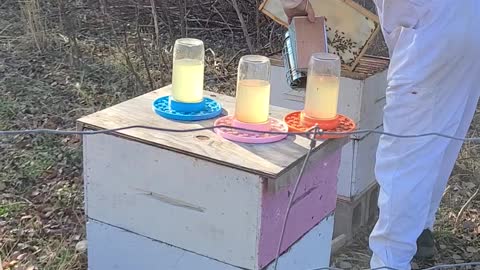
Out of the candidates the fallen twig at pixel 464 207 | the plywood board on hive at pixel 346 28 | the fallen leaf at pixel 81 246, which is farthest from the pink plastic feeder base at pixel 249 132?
the fallen twig at pixel 464 207

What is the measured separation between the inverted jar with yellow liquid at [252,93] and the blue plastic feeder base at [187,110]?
0.13m

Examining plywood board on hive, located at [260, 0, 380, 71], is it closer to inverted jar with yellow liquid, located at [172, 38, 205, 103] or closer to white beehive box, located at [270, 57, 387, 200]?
white beehive box, located at [270, 57, 387, 200]

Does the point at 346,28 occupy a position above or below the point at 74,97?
above

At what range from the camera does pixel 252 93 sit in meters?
2.21

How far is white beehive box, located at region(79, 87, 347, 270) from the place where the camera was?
2.09m

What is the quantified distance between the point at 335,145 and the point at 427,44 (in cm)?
49

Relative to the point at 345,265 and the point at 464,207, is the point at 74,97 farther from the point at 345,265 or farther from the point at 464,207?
the point at 464,207

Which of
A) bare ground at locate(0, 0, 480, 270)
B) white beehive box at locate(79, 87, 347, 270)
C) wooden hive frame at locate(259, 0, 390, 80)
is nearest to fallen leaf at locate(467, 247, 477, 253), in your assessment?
bare ground at locate(0, 0, 480, 270)

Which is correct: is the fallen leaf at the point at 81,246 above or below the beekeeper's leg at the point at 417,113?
below

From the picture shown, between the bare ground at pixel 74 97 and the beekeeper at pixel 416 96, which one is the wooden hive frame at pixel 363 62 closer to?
the beekeeper at pixel 416 96

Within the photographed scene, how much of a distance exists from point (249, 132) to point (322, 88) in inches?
10.2

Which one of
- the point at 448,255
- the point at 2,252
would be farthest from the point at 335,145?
the point at 2,252

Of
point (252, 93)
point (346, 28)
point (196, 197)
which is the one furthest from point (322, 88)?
point (346, 28)

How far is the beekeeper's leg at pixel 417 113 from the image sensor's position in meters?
2.48
